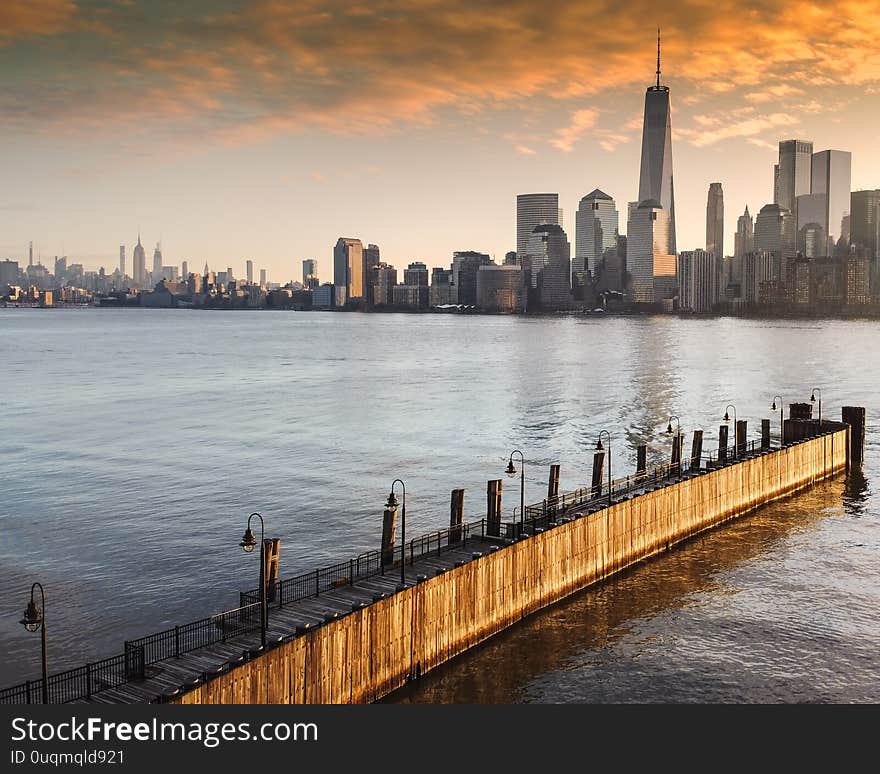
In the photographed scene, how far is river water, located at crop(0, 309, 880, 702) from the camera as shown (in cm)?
2892

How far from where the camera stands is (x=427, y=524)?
1773 inches

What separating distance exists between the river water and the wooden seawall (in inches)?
32.5

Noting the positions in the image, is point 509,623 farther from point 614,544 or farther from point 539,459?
point 539,459

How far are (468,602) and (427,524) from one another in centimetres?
1632

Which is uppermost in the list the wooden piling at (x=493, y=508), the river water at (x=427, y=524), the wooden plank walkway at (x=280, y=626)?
the wooden piling at (x=493, y=508)

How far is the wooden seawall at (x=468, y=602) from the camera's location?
22.0 meters

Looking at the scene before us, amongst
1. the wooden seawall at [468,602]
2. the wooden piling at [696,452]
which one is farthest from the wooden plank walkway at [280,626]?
the wooden piling at [696,452]

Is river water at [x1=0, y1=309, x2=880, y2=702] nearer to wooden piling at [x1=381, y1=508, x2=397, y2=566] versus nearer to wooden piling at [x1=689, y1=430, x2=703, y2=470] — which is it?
wooden piling at [x1=689, y1=430, x2=703, y2=470]

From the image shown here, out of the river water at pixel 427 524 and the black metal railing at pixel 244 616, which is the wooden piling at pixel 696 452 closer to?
the black metal railing at pixel 244 616

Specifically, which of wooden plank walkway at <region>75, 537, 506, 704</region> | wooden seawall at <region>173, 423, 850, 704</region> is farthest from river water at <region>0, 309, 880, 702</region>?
wooden plank walkway at <region>75, 537, 506, 704</region>

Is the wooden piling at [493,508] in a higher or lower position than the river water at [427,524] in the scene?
higher

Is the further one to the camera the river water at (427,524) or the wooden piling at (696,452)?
the wooden piling at (696,452)

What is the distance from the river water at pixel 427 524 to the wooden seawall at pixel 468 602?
0.83 meters

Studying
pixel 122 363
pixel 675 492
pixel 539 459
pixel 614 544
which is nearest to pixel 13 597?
pixel 614 544
